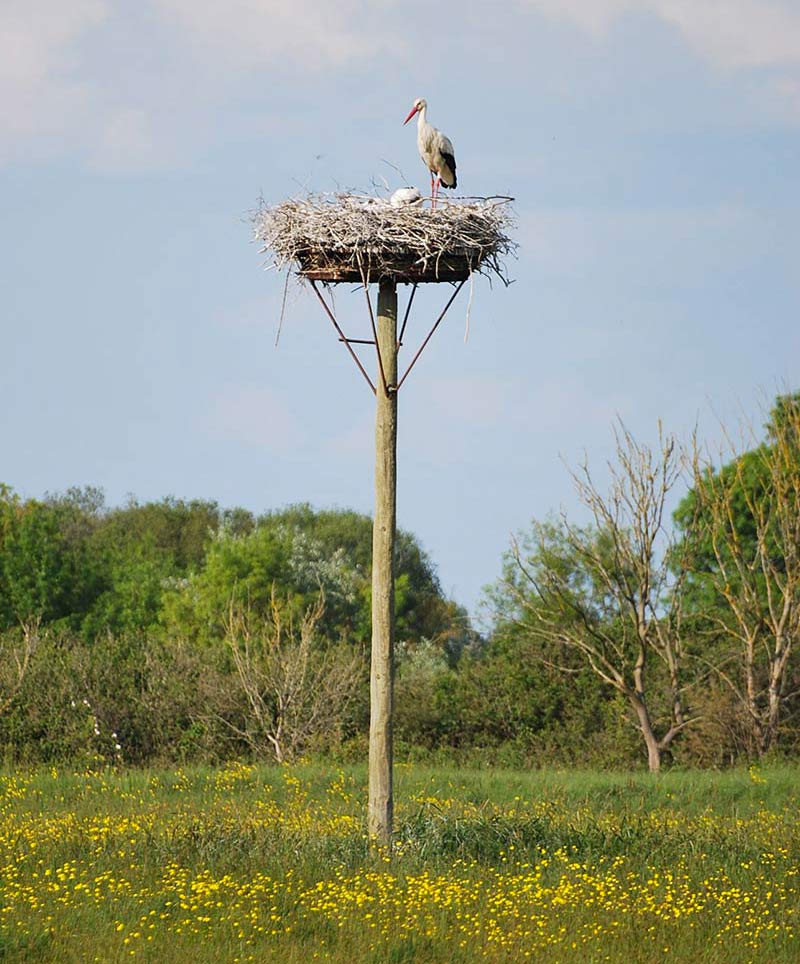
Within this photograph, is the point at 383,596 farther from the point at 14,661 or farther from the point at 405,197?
the point at 14,661

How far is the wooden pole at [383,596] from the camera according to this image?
1224cm

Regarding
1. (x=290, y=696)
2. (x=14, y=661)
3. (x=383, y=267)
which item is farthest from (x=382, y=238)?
(x=14, y=661)

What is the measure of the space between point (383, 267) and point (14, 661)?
14880 millimetres

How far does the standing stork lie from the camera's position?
13.0 metres

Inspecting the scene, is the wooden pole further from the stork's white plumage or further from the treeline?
the treeline

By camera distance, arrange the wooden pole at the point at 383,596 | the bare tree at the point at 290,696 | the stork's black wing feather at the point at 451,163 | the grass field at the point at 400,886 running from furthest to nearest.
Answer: the bare tree at the point at 290,696, the stork's black wing feather at the point at 451,163, the wooden pole at the point at 383,596, the grass field at the point at 400,886

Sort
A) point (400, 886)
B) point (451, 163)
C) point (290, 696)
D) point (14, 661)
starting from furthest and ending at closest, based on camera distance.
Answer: point (14, 661) < point (290, 696) < point (451, 163) < point (400, 886)

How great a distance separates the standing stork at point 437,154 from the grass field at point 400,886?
Result: 6311mm

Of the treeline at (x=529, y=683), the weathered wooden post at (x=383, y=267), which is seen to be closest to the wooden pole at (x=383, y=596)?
the weathered wooden post at (x=383, y=267)

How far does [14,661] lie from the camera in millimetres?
24469

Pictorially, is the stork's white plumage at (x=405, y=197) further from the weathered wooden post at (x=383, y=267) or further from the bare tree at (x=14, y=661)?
the bare tree at (x=14, y=661)

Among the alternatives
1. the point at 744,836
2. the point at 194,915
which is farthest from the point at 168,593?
the point at 194,915

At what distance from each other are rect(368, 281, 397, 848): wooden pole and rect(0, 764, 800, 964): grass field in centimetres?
40

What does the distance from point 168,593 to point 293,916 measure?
130 ft
